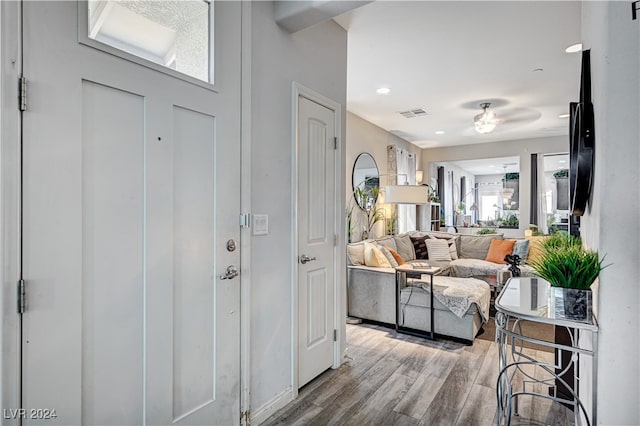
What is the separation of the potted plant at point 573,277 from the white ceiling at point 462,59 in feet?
6.18

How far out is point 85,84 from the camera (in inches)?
49.9

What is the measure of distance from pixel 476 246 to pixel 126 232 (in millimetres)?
5601

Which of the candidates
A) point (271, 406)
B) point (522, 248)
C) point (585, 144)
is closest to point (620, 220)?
point (585, 144)

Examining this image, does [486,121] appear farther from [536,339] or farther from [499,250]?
[536,339]

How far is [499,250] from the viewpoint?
5.36m

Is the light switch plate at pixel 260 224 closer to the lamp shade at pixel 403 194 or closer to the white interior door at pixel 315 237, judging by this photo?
the white interior door at pixel 315 237

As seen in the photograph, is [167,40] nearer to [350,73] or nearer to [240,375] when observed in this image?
[240,375]

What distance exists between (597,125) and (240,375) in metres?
2.10

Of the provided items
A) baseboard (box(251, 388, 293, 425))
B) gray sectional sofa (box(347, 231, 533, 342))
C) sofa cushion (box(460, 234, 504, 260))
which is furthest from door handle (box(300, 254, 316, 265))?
sofa cushion (box(460, 234, 504, 260))

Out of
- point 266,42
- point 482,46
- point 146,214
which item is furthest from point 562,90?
point 146,214

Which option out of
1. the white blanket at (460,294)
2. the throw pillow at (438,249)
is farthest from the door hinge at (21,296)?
the throw pillow at (438,249)

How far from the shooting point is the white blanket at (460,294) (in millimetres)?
3182

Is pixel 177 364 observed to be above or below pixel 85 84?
below

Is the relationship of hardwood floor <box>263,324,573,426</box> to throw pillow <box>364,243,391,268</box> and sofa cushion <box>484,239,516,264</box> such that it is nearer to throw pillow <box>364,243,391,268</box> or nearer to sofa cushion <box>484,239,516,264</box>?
throw pillow <box>364,243,391,268</box>
